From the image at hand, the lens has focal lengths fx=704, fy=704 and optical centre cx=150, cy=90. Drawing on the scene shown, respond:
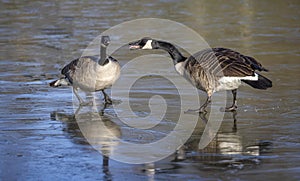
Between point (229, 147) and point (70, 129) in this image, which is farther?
point (70, 129)

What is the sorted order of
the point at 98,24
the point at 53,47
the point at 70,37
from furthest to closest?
the point at 98,24 < the point at 70,37 < the point at 53,47

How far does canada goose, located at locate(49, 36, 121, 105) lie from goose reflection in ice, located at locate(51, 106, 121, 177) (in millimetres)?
327

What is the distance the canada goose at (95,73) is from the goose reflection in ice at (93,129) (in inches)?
12.9

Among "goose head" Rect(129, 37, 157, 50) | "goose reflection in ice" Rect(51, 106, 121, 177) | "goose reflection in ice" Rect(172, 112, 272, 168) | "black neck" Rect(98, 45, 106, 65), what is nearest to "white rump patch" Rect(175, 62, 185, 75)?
"goose head" Rect(129, 37, 157, 50)

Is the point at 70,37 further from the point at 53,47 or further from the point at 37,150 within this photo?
the point at 37,150

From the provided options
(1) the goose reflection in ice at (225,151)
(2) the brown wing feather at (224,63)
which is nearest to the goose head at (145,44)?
(2) the brown wing feather at (224,63)

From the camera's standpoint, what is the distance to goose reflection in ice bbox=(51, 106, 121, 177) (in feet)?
25.1

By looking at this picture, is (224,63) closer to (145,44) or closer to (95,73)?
(145,44)

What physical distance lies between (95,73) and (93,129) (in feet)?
4.61

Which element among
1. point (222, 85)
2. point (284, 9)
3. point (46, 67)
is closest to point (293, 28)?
point (284, 9)

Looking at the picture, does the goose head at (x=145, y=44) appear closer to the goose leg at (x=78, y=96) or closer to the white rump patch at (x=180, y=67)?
the white rump patch at (x=180, y=67)

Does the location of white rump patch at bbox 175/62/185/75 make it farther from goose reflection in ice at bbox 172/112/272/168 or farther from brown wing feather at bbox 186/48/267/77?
goose reflection in ice at bbox 172/112/272/168

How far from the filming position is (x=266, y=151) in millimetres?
7363

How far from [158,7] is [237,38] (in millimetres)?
7088
